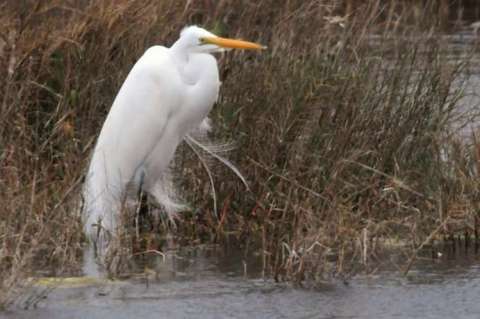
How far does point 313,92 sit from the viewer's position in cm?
728

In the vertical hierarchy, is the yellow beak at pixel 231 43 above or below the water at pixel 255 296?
above

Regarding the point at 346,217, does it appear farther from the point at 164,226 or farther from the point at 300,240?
the point at 164,226

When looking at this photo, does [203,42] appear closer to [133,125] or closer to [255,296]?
[133,125]

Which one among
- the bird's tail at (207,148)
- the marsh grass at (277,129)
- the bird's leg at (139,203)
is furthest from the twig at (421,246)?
the bird's leg at (139,203)

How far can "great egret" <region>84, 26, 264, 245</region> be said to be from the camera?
23.0 ft

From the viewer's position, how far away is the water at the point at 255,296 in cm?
532

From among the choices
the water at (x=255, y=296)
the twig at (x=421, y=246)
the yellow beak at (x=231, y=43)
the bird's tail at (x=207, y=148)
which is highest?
the yellow beak at (x=231, y=43)

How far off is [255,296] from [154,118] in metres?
1.91

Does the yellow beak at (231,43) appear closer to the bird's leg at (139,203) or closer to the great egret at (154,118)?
the great egret at (154,118)

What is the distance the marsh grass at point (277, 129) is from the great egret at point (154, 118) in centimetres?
18

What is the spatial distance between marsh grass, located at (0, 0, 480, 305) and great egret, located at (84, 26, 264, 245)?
18 cm

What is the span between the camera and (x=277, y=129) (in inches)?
279

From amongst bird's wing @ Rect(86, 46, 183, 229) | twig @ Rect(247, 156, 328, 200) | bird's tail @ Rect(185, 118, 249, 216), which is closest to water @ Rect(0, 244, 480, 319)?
twig @ Rect(247, 156, 328, 200)

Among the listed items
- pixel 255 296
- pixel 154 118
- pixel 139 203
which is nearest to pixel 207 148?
pixel 154 118
